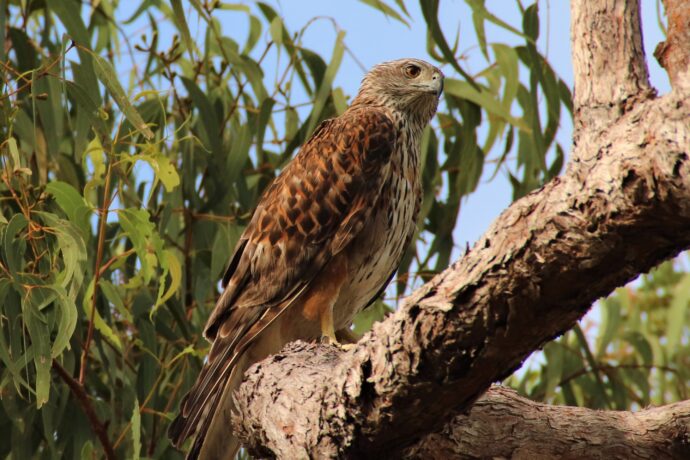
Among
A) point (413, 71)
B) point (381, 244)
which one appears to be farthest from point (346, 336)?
point (413, 71)

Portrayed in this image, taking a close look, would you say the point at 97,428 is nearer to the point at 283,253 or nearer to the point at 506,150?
the point at 283,253

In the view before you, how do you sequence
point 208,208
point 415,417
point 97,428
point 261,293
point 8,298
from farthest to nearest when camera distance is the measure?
point 208,208 < point 261,293 < point 97,428 < point 8,298 < point 415,417

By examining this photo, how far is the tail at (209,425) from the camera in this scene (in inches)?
121

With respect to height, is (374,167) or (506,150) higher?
(506,150)

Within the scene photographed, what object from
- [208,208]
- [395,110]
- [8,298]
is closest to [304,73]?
[395,110]

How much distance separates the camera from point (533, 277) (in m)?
1.82

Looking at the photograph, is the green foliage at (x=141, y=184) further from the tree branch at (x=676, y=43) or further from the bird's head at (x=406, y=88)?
the tree branch at (x=676, y=43)

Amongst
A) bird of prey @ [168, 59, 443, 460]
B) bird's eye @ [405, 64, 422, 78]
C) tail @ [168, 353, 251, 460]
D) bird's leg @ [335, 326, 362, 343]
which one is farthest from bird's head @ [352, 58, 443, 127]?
tail @ [168, 353, 251, 460]

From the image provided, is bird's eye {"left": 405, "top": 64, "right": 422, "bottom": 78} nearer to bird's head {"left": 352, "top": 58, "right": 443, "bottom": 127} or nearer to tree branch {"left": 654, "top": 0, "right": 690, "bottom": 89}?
bird's head {"left": 352, "top": 58, "right": 443, "bottom": 127}

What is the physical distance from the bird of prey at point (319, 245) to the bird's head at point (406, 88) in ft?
1.16

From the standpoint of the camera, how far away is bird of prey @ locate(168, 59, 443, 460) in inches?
137

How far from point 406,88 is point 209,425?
175 centimetres

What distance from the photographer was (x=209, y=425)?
3.18m

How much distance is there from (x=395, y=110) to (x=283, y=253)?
3.04 ft
